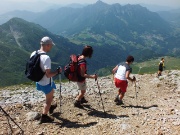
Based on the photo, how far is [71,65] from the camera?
10789 mm

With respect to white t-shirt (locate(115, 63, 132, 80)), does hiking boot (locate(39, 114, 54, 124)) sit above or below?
below

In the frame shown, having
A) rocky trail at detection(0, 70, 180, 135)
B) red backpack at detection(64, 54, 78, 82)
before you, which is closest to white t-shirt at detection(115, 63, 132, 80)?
rocky trail at detection(0, 70, 180, 135)

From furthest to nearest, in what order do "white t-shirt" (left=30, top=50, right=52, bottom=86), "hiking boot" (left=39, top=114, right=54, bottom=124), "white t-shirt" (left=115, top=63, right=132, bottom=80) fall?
"white t-shirt" (left=115, top=63, right=132, bottom=80) < "hiking boot" (left=39, top=114, right=54, bottom=124) < "white t-shirt" (left=30, top=50, right=52, bottom=86)

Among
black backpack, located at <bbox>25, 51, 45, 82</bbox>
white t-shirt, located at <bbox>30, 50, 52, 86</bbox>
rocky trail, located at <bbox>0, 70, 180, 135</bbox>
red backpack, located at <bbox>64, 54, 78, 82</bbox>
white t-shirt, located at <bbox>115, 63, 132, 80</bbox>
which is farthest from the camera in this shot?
white t-shirt, located at <bbox>115, 63, 132, 80</bbox>

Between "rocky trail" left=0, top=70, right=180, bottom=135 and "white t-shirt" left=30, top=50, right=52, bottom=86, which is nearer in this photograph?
"white t-shirt" left=30, top=50, right=52, bottom=86

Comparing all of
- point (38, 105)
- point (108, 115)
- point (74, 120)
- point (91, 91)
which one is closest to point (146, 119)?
point (108, 115)

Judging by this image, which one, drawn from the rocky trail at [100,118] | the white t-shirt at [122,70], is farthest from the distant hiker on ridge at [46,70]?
the white t-shirt at [122,70]

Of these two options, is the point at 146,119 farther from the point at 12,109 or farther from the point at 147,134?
the point at 12,109

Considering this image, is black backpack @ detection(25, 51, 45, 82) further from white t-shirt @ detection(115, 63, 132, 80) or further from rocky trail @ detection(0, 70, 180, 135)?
white t-shirt @ detection(115, 63, 132, 80)

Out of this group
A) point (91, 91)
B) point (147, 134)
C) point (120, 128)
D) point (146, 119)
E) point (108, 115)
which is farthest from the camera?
point (91, 91)

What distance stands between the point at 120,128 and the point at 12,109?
6278mm

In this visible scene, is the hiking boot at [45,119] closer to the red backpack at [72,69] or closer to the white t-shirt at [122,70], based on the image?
the red backpack at [72,69]

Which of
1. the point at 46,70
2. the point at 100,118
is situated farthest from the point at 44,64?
the point at 100,118

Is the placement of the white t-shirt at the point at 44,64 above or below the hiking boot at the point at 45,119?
above
